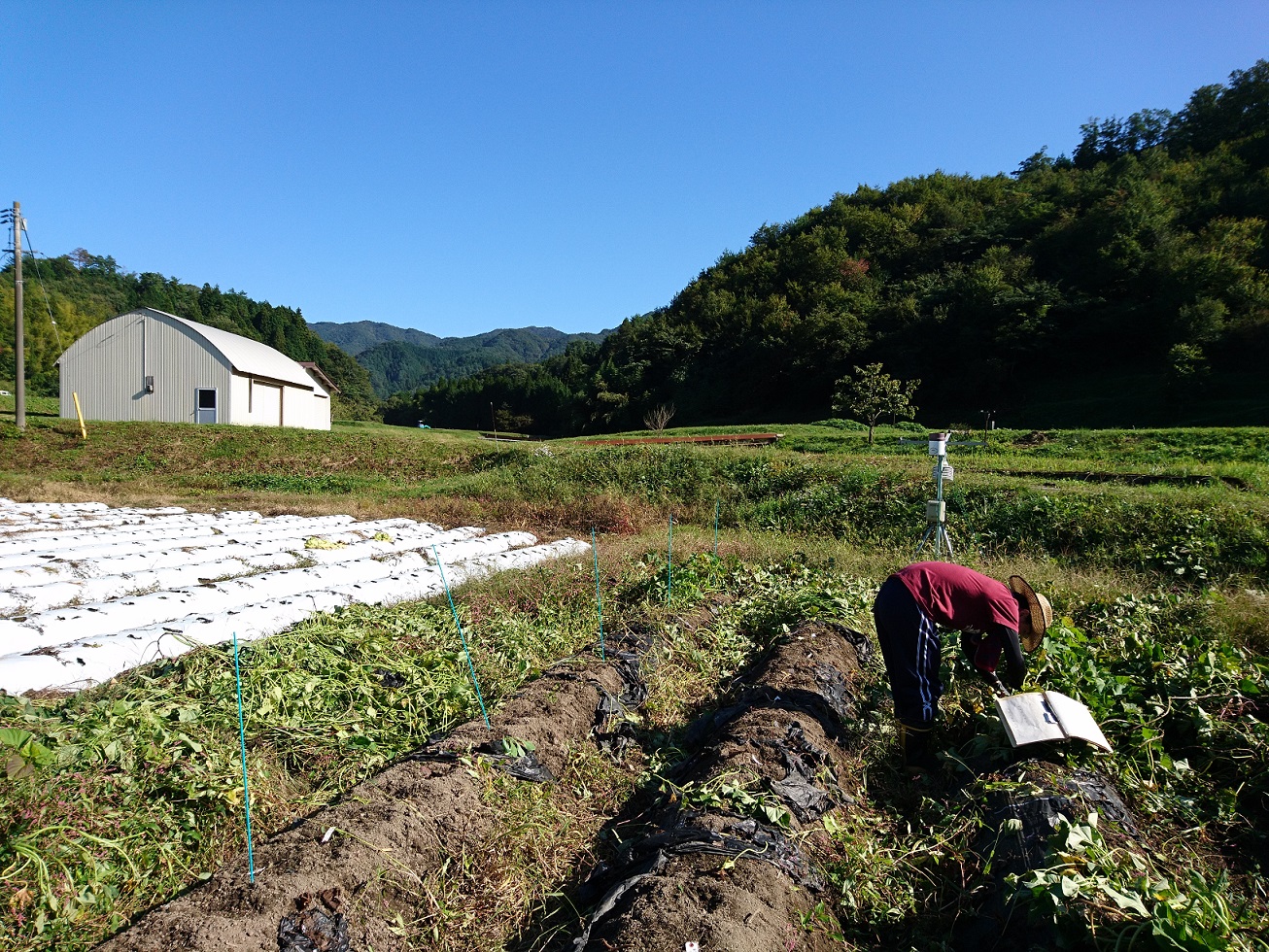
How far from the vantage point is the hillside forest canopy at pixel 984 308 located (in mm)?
31922

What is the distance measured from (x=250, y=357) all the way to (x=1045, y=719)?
2926 cm

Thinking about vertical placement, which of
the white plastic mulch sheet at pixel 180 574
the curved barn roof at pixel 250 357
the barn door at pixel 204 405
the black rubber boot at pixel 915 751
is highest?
the curved barn roof at pixel 250 357

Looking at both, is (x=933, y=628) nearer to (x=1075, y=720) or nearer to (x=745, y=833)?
(x=1075, y=720)

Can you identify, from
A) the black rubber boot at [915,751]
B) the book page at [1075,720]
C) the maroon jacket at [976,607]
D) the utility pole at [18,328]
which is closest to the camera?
the book page at [1075,720]

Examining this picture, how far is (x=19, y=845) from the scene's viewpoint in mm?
2549

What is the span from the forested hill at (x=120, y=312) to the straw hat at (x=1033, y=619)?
2133 inches

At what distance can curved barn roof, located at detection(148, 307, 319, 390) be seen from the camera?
24.9 metres

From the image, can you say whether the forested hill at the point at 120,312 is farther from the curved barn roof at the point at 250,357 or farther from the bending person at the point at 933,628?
the bending person at the point at 933,628

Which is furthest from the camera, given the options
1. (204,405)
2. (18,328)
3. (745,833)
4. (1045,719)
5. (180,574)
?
(204,405)

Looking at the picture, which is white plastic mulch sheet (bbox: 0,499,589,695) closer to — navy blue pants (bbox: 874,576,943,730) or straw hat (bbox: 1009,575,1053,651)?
navy blue pants (bbox: 874,576,943,730)

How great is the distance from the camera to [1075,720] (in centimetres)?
361

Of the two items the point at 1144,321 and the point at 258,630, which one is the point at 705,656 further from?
the point at 1144,321

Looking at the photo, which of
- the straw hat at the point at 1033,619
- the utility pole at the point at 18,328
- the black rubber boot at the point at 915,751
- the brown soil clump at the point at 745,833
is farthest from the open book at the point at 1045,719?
the utility pole at the point at 18,328

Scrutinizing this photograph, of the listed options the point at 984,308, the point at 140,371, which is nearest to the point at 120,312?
the point at 140,371
